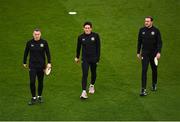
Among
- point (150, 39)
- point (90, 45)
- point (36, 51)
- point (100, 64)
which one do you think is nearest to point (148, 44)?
point (150, 39)

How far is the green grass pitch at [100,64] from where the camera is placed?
15391 millimetres

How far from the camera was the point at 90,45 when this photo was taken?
52.9 ft

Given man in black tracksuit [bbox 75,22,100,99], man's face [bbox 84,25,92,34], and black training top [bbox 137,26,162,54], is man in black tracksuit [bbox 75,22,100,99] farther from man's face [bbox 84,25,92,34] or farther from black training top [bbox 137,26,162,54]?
black training top [bbox 137,26,162,54]

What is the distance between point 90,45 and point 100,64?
117 inches

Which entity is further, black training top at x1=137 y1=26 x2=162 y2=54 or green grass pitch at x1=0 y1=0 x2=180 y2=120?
black training top at x1=137 y1=26 x2=162 y2=54

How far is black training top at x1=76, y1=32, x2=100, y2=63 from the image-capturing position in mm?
16078

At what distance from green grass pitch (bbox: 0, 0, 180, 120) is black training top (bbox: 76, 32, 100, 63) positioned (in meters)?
1.27

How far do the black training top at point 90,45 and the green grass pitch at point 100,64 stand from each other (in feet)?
4.17

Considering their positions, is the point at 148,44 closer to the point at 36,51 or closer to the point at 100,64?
the point at 100,64

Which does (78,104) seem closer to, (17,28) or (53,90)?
(53,90)

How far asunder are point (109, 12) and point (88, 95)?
7618mm

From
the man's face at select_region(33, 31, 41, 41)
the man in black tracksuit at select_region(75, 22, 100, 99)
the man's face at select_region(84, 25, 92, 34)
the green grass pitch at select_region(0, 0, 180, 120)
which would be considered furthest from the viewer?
the man in black tracksuit at select_region(75, 22, 100, 99)

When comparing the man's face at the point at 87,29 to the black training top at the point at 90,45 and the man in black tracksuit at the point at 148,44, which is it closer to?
the black training top at the point at 90,45

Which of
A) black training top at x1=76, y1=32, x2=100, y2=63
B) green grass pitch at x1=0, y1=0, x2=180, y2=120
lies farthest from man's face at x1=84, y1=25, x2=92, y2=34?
green grass pitch at x1=0, y1=0, x2=180, y2=120
